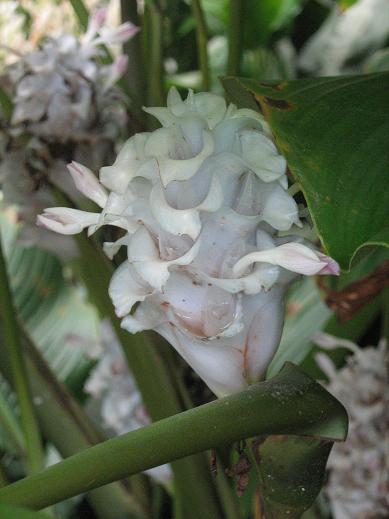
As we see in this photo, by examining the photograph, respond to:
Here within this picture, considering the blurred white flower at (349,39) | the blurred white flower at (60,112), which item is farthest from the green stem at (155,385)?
the blurred white flower at (349,39)

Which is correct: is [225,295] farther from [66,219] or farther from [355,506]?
[355,506]

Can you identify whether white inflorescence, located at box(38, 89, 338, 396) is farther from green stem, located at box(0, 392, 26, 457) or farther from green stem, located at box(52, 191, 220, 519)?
green stem, located at box(0, 392, 26, 457)

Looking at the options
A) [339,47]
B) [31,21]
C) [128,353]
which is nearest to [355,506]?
[128,353]

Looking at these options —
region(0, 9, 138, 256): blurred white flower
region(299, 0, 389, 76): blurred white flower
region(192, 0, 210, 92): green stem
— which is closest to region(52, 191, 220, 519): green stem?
region(0, 9, 138, 256): blurred white flower

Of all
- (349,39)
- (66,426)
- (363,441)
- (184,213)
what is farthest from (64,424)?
(349,39)

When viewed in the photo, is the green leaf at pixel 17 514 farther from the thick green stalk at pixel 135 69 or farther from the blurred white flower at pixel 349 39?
the blurred white flower at pixel 349 39
